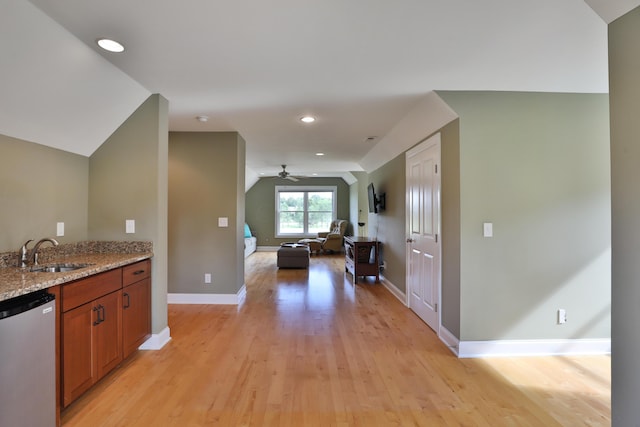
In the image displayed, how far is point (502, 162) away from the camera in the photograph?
2656 millimetres

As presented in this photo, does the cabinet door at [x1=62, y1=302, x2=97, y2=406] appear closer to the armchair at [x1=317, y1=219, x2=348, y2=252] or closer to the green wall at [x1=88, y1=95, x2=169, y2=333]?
the green wall at [x1=88, y1=95, x2=169, y2=333]

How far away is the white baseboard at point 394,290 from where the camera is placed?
427 centimetres

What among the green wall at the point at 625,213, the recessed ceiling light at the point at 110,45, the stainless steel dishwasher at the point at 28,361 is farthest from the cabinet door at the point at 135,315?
the green wall at the point at 625,213

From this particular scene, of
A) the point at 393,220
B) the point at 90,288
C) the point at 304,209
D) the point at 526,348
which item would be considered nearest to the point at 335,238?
the point at 304,209

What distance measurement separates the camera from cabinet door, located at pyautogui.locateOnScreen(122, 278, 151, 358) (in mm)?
2344

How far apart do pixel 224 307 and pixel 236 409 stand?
2157mm

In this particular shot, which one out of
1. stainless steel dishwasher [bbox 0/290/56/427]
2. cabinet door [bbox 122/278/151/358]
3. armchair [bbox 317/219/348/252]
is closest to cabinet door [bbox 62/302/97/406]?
stainless steel dishwasher [bbox 0/290/56/427]

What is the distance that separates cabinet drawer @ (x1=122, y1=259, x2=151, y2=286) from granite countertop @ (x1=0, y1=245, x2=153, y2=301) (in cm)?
5

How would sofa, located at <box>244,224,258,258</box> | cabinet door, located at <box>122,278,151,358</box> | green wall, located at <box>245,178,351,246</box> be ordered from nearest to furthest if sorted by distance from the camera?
cabinet door, located at <box>122,278,151,358</box> → sofa, located at <box>244,224,258,258</box> → green wall, located at <box>245,178,351,246</box>

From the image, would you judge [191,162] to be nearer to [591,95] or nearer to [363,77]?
[363,77]

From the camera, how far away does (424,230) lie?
3512 mm

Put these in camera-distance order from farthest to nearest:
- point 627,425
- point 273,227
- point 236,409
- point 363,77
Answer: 1. point 273,227
2. point 363,77
3. point 236,409
4. point 627,425

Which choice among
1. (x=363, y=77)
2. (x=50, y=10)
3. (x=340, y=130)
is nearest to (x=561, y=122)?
(x=363, y=77)

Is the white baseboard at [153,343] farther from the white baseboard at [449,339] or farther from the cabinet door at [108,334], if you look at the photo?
the white baseboard at [449,339]
